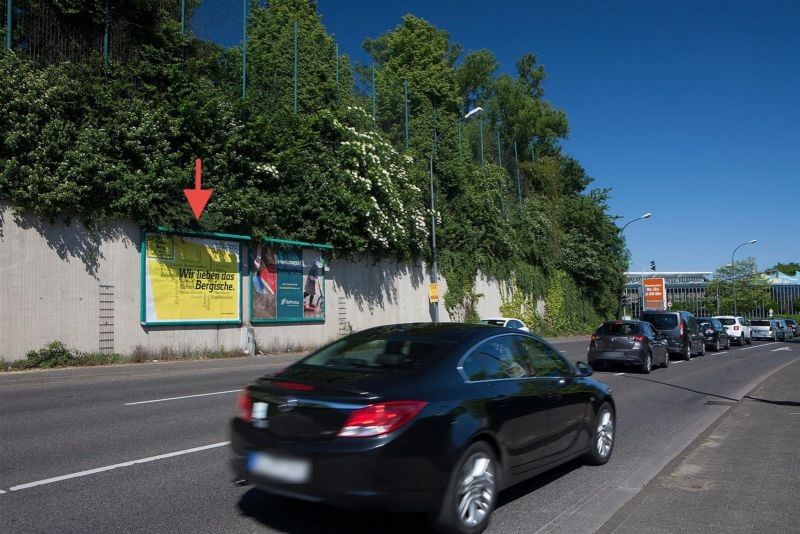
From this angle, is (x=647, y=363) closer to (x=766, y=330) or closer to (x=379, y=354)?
(x=379, y=354)

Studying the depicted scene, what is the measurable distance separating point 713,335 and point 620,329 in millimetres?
14324

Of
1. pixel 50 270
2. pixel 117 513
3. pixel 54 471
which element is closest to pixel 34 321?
pixel 50 270

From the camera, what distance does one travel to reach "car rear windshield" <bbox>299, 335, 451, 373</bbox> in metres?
4.98

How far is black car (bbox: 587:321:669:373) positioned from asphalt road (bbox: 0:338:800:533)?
4.95 meters

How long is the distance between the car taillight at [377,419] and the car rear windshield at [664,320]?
68.7 feet

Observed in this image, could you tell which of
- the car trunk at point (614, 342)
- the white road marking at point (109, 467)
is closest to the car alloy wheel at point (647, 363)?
the car trunk at point (614, 342)

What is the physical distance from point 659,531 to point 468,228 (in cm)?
3017

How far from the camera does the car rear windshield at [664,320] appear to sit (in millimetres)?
23156

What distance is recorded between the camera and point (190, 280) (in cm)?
2083

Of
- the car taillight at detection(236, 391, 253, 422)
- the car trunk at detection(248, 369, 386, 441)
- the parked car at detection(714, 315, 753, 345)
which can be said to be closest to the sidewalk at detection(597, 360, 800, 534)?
Result: the car trunk at detection(248, 369, 386, 441)

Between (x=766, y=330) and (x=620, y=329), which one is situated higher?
(x=620, y=329)

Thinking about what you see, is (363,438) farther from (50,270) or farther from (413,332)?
(50,270)

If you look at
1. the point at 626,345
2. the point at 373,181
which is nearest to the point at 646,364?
the point at 626,345

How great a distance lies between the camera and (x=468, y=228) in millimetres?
34688
